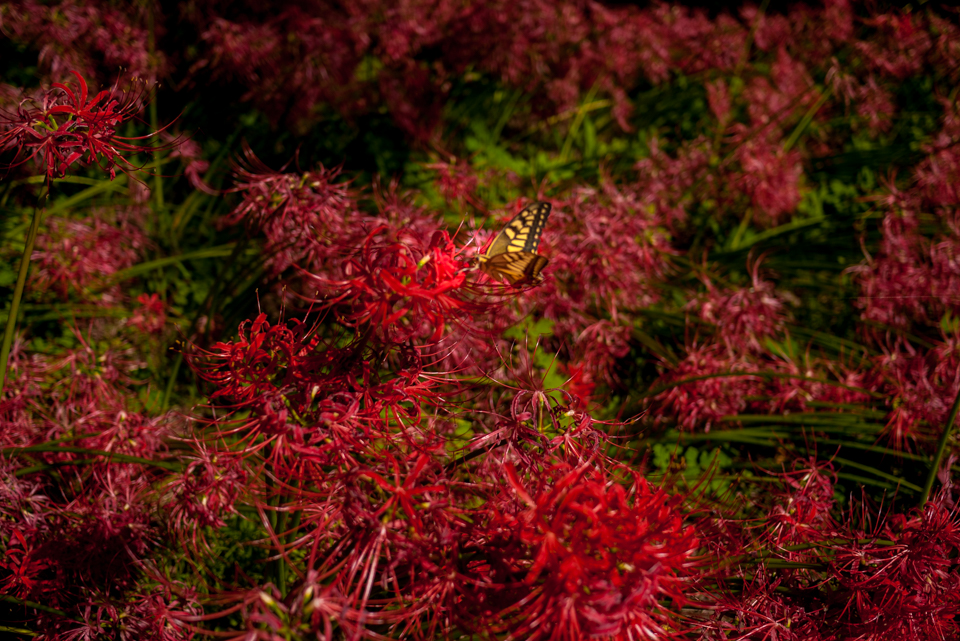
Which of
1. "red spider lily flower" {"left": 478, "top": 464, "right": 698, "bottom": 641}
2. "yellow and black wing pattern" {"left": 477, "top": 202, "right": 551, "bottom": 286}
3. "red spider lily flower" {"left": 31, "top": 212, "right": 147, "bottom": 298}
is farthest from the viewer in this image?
"red spider lily flower" {"left": 31, "top": 212, "right": 147, "bottom": 298}

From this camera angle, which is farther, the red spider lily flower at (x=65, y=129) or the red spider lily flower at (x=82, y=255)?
the red spider lily flower at (x=82, y=255)

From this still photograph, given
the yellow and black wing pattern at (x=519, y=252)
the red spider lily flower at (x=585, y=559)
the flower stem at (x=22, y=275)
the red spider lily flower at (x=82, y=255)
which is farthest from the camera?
the red spider lily flower at (x=82, y=255)

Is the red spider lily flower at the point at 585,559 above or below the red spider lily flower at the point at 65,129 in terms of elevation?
below

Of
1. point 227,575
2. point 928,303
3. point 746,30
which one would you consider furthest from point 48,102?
point 746,30

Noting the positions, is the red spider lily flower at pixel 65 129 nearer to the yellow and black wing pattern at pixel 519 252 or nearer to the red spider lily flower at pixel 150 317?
the yellow and black wing pattern at pixel 519 252

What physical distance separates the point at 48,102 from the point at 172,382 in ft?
3.41

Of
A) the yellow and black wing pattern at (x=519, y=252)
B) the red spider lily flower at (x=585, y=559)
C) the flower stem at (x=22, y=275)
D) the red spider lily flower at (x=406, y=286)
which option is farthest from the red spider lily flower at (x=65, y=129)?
the red spider lily flower at (x=585, y=559)

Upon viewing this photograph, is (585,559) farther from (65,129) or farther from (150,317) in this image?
(150,317)

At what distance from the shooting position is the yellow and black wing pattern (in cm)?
104

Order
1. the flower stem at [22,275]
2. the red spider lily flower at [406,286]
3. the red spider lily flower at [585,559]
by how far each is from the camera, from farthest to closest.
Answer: the flower stem at [22,275], the red spider lily flower at [406,286], the red spider lily flower at [585,559]

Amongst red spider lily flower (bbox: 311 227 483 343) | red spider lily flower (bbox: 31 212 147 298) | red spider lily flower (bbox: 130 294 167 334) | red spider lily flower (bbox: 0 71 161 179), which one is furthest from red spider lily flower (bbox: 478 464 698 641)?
red spider lily flower (bbox: 31 212 147 298)

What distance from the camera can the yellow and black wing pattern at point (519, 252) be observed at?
104 cm

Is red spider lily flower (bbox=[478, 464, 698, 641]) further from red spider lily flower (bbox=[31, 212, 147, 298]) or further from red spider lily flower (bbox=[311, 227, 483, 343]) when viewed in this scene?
red spider lily flower (bbox=[31, 212, 147, 298])

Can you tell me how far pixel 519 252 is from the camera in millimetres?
1043
